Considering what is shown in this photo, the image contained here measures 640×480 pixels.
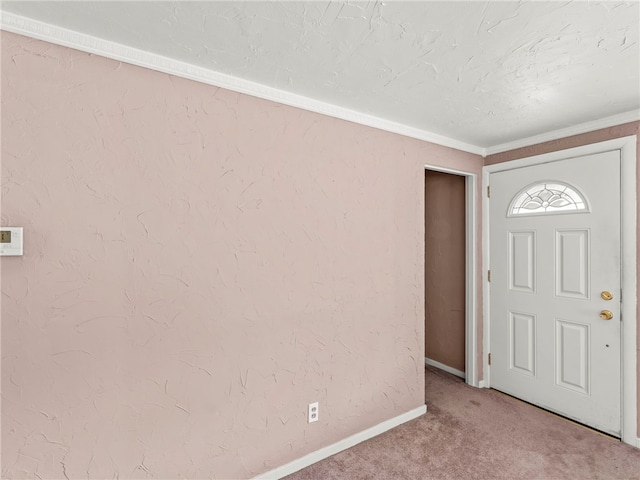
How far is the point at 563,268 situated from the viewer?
259 centimetres

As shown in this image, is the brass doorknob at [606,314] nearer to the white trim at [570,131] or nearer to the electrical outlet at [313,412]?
the white trim at [570,131]

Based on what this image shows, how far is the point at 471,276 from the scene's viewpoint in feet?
10.4

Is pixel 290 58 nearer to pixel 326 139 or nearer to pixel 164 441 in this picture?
pixel 326 139

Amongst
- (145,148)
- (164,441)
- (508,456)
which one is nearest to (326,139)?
(145,148)

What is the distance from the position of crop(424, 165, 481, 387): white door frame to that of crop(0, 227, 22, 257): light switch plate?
10.3 ft

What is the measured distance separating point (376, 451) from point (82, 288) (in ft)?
6.57

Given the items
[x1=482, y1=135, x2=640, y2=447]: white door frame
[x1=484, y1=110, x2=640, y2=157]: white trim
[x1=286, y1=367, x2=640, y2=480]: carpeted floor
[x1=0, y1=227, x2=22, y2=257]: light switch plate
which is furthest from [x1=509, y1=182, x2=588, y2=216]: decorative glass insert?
[x1=0, y1=227, x2=22, y2=257]: light switch plate

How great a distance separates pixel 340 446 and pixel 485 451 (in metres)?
0.96

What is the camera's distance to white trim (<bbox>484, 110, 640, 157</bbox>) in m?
2.26

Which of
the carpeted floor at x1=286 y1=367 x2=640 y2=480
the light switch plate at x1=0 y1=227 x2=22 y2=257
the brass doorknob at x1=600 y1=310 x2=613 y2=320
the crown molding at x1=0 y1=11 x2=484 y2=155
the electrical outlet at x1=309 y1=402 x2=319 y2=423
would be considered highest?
the crown molding at x1=0 y1=11 x2=484 y2=155

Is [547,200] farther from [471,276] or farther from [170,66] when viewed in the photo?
[170,66]

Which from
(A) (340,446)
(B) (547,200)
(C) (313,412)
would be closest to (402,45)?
(B) (547,200)

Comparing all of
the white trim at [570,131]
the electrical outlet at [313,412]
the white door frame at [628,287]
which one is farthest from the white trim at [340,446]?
A: the white trim at [570,131]

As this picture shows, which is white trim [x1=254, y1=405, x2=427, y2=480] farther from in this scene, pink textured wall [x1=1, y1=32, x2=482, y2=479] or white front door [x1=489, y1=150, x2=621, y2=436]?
white front door [x1=489, y1=150, x2=621, y2=436]
